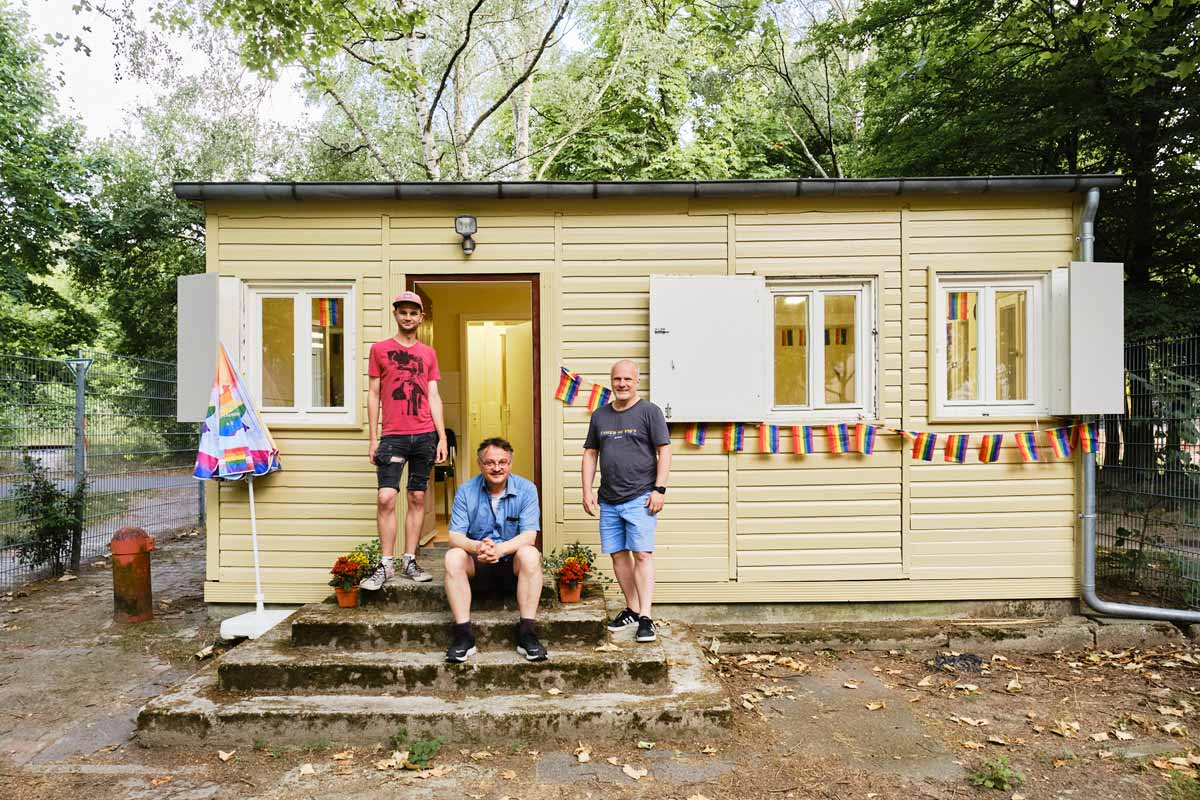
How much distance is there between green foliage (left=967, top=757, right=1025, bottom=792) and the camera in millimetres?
3242

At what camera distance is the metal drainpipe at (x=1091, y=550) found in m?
5.20

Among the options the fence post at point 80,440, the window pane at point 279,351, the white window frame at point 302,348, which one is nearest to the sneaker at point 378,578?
the white window frame at point 302,348

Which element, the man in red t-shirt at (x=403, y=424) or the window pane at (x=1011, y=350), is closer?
the man in red t-shirt at (x=403, y=424)

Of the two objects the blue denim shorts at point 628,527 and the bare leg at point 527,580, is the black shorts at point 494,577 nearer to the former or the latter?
the bare leg at point 527,580

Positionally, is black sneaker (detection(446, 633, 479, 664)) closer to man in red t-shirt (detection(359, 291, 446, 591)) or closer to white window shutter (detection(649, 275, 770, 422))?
man in red t-shirt (detection(359, 291, 446, 591))

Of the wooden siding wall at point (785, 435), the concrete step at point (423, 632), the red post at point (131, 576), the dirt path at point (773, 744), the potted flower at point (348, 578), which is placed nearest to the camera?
the dirt path at point (773, 744)

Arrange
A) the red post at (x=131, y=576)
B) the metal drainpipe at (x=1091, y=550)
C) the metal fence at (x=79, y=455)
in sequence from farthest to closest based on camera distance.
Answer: the metal fence at (x=79, y=455) → the red post at (x=131, y=576) → the metal drainpipe at (x=1091, y=550)

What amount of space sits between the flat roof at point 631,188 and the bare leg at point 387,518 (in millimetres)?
2214

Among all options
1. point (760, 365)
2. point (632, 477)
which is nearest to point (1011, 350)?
point (760, 365)

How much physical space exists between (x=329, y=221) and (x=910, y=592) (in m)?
5.20

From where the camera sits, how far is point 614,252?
5.35m

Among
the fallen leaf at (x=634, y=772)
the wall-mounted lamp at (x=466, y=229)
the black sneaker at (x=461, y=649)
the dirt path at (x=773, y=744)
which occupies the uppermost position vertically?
the wall-mounted lamp at (x=466, y=229)

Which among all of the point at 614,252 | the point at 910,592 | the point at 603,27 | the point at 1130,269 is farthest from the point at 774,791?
the point at 603,27

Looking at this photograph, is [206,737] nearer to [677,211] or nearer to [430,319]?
[430,319]
